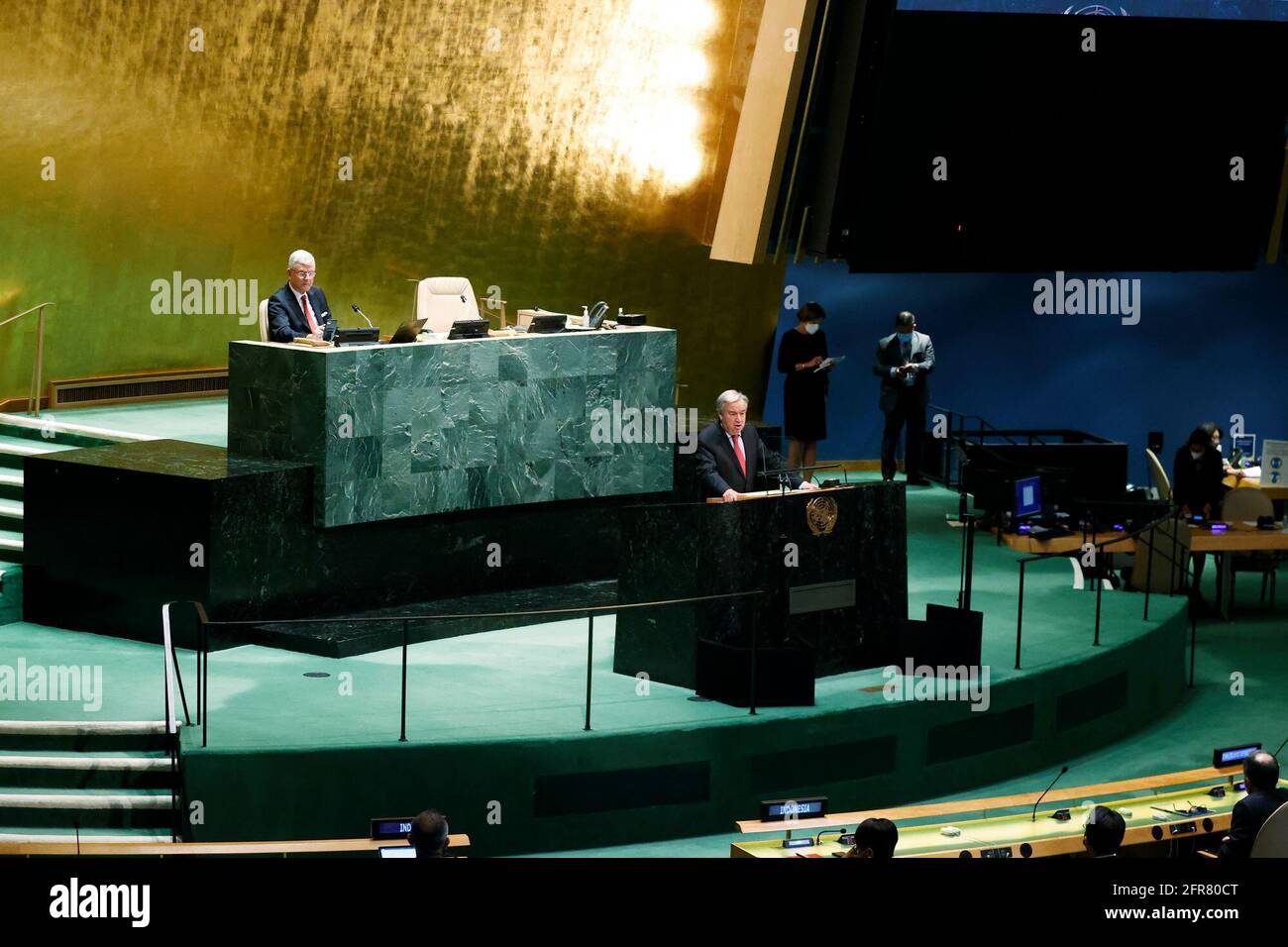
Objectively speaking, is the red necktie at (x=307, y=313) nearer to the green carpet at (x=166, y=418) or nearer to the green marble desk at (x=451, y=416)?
the green marble desk at (x=451, y=416)

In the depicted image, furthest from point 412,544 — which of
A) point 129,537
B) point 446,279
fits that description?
point 446,279

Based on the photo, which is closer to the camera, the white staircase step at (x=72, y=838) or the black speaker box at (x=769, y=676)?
the white staircase step at (x=72, y=838)

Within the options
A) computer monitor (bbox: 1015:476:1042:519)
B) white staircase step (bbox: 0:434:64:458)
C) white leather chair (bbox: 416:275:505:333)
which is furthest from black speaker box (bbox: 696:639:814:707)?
white staircase step (bbox: 0:434:64:458)

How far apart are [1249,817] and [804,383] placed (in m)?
7.54

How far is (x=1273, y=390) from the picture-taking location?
60.2 feet

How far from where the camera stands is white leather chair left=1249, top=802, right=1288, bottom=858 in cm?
733

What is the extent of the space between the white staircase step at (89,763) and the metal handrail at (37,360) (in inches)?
210

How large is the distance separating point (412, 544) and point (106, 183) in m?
4.64

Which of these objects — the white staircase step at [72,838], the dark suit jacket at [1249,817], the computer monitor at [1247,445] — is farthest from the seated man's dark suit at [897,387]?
the white staircase step at [72,838]

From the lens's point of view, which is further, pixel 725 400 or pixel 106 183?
pixel 106 183

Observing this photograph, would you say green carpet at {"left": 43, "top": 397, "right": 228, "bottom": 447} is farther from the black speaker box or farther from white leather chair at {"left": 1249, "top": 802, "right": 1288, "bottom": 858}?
white leather chair at {"left": 1249, "top": 802, "right": 1288, "bottom": 858}

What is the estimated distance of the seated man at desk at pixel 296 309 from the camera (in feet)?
35.9
